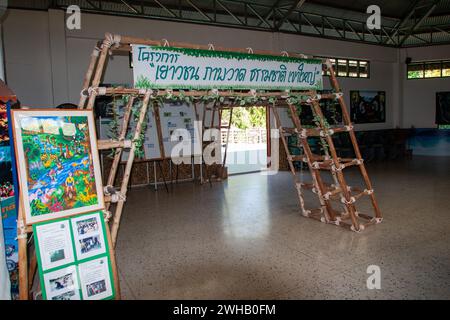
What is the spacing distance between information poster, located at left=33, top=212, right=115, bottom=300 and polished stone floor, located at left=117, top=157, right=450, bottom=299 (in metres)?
0.50

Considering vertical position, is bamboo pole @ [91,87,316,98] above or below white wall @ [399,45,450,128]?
below

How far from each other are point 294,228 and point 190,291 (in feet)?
7.23

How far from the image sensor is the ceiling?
8266mm

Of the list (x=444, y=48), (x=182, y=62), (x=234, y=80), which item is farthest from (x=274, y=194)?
(x=444, y=48)

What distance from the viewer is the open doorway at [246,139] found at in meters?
10.8

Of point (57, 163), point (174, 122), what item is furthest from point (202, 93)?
point (174, 122)

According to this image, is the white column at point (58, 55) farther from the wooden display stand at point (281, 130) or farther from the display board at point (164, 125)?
the wooden display stand at point (281, 130)

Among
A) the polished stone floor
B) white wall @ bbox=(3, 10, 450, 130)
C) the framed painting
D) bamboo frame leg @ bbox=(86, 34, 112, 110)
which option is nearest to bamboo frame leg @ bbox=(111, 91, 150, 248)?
the framed painting

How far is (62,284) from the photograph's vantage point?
269 cm

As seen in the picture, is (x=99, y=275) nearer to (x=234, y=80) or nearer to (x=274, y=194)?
(x=234, y=80)

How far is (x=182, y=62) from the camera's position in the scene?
3658 mm

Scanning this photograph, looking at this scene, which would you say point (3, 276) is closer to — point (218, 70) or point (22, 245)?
point (22, 245)

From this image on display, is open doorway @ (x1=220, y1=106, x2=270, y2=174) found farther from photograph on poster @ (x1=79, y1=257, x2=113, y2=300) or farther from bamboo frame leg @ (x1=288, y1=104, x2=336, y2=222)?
photograph on poster @ (x1=79, y1=257, x2=113, y2=300)

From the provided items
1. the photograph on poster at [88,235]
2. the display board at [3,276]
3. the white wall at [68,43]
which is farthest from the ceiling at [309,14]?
the photograph on poster at [88,235]
